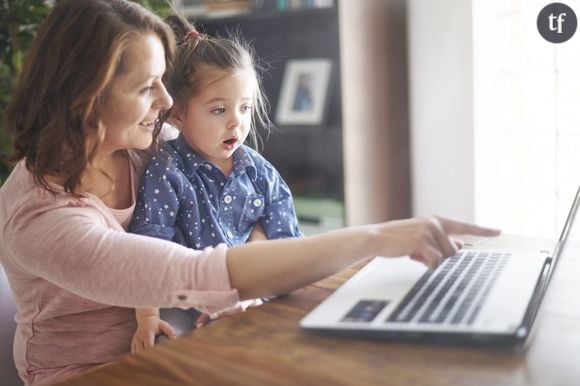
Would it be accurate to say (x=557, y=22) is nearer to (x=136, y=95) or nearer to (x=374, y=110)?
(x=136, y=95)

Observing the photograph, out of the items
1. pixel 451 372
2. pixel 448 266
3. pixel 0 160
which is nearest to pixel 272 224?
pixel 448 266

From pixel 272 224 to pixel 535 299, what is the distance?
26.8 inches

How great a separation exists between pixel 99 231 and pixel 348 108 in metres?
1.73

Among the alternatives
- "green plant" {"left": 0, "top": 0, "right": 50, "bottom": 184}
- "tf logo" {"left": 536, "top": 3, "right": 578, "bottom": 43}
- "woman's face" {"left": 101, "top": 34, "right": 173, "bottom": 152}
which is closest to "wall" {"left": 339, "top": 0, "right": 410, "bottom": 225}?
"green plant" {"left": 0, "top": 0, "right": 50, "bottom": 184}

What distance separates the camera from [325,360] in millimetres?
781

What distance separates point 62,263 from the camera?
102cm

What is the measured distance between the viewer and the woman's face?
1.15m

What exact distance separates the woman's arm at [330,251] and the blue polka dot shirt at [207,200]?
1.19 ft

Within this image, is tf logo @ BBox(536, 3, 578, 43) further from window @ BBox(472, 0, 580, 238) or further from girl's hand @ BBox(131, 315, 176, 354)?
girl's hand @ BBox(131, 315, 176, 354)

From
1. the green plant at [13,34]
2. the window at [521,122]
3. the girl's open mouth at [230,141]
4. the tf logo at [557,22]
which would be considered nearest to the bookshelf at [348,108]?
the window at [521,122]

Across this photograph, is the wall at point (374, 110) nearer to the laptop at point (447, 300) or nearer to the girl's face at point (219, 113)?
the girl's face at point (219, 113)

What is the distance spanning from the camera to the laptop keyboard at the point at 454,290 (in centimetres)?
83

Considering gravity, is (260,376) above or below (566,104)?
below

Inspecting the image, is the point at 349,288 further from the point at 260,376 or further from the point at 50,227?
the point at 50,227
